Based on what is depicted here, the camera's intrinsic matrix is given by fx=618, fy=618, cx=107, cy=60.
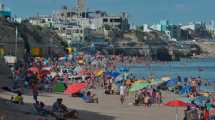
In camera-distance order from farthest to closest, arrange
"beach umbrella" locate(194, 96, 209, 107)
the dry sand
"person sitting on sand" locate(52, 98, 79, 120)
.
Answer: "beach umbrella" locate(194, 96, 209, 107), "person sitting on sand" locate(52, 98, 79, 120), the dry sand

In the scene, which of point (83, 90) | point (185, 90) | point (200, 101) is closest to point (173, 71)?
point (185, 90)

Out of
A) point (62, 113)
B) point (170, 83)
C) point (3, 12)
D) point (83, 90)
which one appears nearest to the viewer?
point (62, 113)

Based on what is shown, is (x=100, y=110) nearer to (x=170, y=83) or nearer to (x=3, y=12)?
(x=170, y=83)

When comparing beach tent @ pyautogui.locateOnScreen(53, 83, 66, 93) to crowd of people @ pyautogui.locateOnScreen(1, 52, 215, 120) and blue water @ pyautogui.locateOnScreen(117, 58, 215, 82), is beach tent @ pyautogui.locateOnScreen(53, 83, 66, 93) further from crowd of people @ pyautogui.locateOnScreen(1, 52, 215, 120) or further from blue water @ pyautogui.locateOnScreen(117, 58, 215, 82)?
blue water @ pyautogui.locateOnScreen(117, 58, 215, 82)

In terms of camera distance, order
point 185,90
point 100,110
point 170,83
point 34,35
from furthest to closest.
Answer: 1. point 34,35
2. point 170,83
3. point 185,90
4. point 100,110

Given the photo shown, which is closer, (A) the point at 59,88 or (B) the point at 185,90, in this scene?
(A) the point at 59,88

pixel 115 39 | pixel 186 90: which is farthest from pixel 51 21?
pixel 186 90

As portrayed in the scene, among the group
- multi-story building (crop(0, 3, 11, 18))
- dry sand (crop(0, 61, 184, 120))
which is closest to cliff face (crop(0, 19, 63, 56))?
multi-story building (crop(0, 3, 11, 18))

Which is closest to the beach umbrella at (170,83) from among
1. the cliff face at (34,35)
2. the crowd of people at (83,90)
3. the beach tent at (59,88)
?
the crowd of people at (83,90)

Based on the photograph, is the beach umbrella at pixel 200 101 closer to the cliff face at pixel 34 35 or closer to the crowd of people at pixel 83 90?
the crowd of people at pixel 83 90

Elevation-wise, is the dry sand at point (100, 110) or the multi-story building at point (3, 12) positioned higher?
the multi-story building at point (3, 12)

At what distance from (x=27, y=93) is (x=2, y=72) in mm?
6425

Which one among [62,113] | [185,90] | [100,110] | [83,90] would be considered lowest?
[100,110]

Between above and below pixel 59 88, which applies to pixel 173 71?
above
